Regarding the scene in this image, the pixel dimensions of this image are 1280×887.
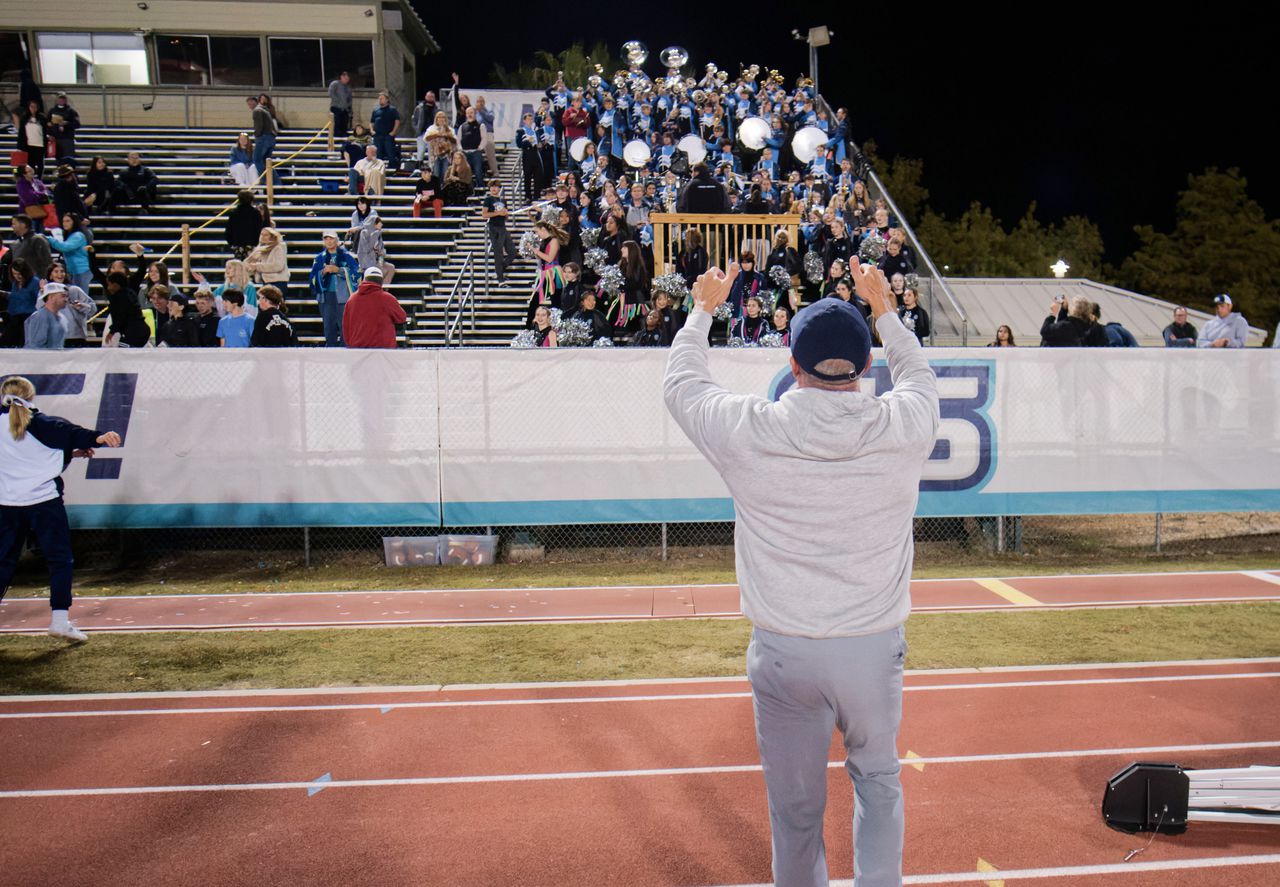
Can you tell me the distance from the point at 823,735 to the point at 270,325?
1076 cm

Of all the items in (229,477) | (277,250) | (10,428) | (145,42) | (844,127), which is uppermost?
(145,42)

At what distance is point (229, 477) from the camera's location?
37.8 feet

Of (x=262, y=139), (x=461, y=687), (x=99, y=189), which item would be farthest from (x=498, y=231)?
(x=461, y=687)

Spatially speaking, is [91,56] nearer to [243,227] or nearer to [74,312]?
[243,227]

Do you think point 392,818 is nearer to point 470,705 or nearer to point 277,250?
point 470,705

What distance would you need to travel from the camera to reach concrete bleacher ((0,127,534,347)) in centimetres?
1823

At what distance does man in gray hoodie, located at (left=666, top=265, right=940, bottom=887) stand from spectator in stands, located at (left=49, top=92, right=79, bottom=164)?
77.7 feet

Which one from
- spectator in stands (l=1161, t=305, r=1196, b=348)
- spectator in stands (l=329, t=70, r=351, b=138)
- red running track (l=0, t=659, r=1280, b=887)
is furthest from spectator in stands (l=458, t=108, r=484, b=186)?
red running track (l=0, t=659, r=1280, b=887)

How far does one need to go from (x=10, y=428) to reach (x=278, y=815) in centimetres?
450

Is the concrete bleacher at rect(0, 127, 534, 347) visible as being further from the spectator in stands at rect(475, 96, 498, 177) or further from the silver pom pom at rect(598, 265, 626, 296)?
the silver pom pom at rect(598, 265, 626, 296)

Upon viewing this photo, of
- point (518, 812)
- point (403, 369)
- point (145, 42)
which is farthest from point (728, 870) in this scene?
point (145, 42)

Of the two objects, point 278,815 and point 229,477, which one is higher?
point 229,477

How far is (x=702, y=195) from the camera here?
16.2 metres

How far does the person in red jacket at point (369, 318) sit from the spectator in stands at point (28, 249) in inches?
235
